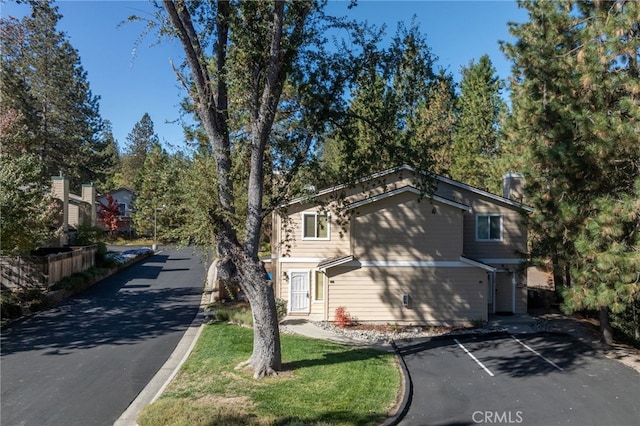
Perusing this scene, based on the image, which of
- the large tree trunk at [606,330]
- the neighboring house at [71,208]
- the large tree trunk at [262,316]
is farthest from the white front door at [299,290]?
the neighboring house at [71,208]

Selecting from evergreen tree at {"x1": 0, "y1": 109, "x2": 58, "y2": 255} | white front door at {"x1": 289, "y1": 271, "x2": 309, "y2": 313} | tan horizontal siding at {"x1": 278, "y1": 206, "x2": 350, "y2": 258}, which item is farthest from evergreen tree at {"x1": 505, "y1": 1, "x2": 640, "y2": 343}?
evergreen tree at {"x1": 0, "y1": 109, "x2": 58, "y2": 255}

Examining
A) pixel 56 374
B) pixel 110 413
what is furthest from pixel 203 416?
pixel 56 374

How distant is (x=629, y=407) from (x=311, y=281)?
12355 mm

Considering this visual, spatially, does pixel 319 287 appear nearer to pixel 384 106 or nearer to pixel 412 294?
pixel 412 294

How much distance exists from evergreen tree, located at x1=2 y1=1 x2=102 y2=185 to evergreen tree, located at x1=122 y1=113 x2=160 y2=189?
118 feet

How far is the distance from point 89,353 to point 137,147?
84936 millimetres

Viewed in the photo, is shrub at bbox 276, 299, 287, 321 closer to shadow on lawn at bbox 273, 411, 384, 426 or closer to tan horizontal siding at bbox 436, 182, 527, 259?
tan horizontal siding at bbox 436, 182, 527, 259

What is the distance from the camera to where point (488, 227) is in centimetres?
2053

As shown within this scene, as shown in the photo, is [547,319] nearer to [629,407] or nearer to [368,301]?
[368,301]

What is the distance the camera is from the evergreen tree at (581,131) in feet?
38.2

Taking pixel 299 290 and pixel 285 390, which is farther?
pixel 299 290

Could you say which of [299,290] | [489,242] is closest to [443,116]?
[489,242]

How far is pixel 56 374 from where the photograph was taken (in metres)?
10.3

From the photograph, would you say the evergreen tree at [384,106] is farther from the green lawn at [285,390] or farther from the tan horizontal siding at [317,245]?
the tan horizontal siding at [317,245]
